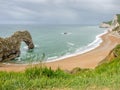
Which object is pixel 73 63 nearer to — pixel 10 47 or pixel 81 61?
pixel 81 61

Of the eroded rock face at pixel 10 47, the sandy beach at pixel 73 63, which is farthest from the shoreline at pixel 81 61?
the eroded rock face at pixel 10 47

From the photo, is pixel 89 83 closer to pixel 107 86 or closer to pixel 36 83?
pixel 107 86

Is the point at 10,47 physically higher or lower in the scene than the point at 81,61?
higher

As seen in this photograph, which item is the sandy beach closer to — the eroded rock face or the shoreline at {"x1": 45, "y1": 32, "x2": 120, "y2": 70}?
the shoreline at {"x1": 45, "y1": 32, "x2": 120, "y2": 70}

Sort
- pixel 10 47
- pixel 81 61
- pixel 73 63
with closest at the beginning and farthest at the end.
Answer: pixel 73 63 → pixel 81 61 → pixel 10 47

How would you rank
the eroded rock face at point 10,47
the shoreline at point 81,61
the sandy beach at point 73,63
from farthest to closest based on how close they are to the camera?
the eroded rock face at point 10,47
the shoreline at point 81,61
the sandy beach at point 73,63

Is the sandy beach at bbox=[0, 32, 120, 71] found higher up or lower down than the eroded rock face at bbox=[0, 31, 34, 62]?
lower down

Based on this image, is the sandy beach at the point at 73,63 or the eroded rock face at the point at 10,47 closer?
the sandy beach at the point at 73,63

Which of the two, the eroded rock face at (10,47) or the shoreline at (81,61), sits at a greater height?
the eroded rock face at (10,47)

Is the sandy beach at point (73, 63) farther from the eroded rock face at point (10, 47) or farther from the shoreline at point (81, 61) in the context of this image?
the eroded rock face at point (10, 47)

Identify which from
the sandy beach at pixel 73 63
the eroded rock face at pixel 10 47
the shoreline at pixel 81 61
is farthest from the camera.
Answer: the eroded rock face at pixel 10 47

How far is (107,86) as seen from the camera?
827 centimetres

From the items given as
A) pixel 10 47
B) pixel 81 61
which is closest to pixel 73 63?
pixel 81 61

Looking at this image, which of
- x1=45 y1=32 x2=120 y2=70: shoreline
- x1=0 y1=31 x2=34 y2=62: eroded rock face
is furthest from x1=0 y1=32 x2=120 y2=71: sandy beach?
x1=0 y1=31 x2=34 y2=62: eroded rock face
